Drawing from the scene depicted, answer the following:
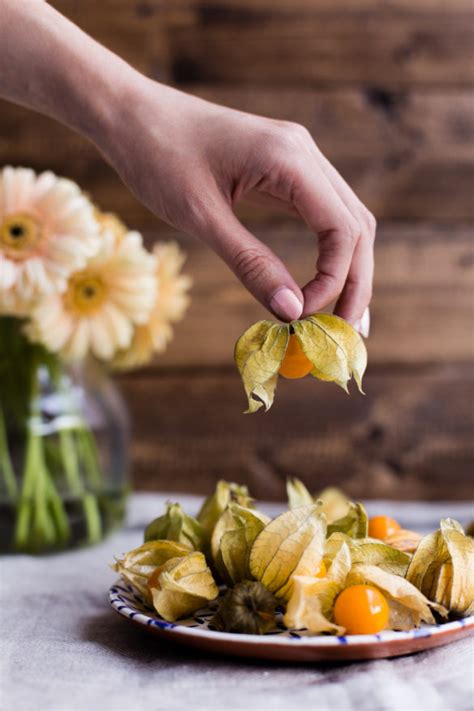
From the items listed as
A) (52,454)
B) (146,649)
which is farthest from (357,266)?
(52,454)

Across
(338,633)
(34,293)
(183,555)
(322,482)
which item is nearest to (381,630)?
(338,633)

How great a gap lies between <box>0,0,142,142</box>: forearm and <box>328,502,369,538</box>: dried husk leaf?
14.7 inches

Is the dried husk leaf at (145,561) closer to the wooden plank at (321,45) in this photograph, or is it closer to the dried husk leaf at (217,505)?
the dried husk leaf at (217,505)

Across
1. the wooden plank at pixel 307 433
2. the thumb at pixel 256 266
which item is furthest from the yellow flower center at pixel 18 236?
the wooden plank at pixel 307 433

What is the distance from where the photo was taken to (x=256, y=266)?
2.15ft

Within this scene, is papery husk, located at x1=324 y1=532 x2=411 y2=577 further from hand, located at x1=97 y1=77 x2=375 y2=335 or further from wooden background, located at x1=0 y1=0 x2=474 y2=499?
wooden background, located at x1=0 y1=0 x2=474 y2=499

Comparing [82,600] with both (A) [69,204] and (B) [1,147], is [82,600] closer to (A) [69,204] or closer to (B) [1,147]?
(A) [69,204]

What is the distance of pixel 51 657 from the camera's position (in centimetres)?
60

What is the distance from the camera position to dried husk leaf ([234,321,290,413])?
587 mm

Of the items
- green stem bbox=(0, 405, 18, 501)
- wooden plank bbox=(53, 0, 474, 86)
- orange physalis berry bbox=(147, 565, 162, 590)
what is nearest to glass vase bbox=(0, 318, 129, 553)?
green stem bbox=(0, 405, 18, 501)

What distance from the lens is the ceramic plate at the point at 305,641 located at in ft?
1.71

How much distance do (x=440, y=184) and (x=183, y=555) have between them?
97 cm

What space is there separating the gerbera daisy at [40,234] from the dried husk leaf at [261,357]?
31 cm

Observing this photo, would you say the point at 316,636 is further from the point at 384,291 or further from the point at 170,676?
the point at 384,291
